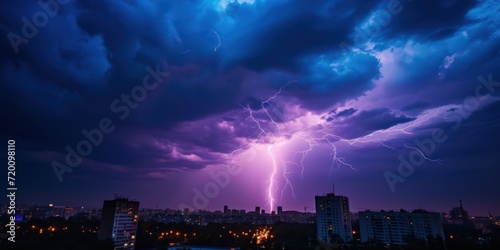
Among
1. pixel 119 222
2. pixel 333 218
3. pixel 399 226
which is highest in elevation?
pixel 333 218

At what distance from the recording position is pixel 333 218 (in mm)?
40219

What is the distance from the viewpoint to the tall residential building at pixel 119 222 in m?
33.5

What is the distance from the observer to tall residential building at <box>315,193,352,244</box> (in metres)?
39.4

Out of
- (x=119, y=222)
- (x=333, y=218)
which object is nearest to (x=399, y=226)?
(x=333, y=218)

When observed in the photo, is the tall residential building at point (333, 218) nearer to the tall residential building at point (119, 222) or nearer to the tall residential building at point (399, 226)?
the tall residential building at point (399, 226)

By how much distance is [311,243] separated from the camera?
35375 mm

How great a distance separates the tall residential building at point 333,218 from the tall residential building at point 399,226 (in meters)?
2.87

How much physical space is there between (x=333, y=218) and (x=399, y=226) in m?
9.50

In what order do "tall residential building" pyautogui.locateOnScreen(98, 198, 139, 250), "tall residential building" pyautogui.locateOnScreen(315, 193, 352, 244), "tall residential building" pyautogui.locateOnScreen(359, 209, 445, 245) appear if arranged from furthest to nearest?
"tall residential building" pyautogui.locateOnScreen(315, 193, 352, 244)
"tall residential building" pyautogui.locateOnScreen(359, 209, 445, 245)
"tall residential building" pyautogui.locateOnScreen(98, 198, 139, 250)

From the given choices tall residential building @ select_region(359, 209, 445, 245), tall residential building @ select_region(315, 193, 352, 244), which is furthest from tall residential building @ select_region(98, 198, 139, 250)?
tall residential building @ select_region(359, 209, 445, 245)

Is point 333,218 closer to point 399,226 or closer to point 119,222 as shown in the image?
point 399,226

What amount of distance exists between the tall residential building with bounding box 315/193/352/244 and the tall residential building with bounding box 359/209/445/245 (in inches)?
113

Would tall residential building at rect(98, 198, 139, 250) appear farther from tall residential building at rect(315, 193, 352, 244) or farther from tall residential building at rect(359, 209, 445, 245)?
tall residential building at rect(359, 209, 445, 245)

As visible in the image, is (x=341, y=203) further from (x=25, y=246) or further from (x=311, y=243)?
(x=25, y=246)
